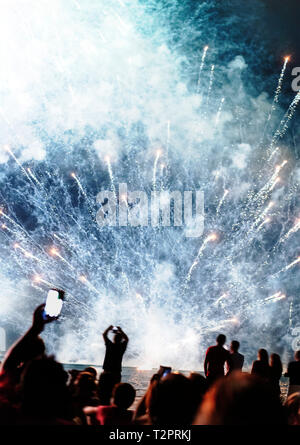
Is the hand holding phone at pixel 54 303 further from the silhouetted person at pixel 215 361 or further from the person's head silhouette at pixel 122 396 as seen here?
the silhouetted person at pixel 215 361

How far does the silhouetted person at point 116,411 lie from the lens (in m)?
Answer: 3.23

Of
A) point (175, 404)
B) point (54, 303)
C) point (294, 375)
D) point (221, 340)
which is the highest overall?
point (54, 303)

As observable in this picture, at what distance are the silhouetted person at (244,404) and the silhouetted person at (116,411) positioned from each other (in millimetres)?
2180

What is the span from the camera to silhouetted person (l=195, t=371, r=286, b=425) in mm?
1368

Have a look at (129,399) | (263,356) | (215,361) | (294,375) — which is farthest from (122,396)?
(294,375)

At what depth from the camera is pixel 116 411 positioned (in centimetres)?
329

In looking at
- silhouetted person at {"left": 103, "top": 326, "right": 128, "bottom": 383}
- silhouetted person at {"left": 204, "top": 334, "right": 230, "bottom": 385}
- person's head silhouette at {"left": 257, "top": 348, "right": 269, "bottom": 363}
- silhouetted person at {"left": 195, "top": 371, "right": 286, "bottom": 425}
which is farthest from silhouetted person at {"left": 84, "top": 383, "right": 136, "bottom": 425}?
person's head silhouette at {"left": 257, "top": 348, "right": 269, "bottom": 363}

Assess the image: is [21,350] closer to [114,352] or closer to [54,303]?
[54,303]

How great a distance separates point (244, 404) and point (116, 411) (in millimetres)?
2354

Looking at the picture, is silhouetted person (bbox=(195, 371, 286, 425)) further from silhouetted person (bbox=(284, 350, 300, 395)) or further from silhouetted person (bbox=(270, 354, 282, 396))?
silhouetted person (bbox=(284, 350, 300, 395))

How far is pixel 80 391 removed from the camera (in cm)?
397

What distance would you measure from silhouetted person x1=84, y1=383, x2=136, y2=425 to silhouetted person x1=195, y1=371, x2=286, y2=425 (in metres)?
2.18

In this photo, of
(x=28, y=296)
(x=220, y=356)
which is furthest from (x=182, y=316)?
(x=220, y=356)
